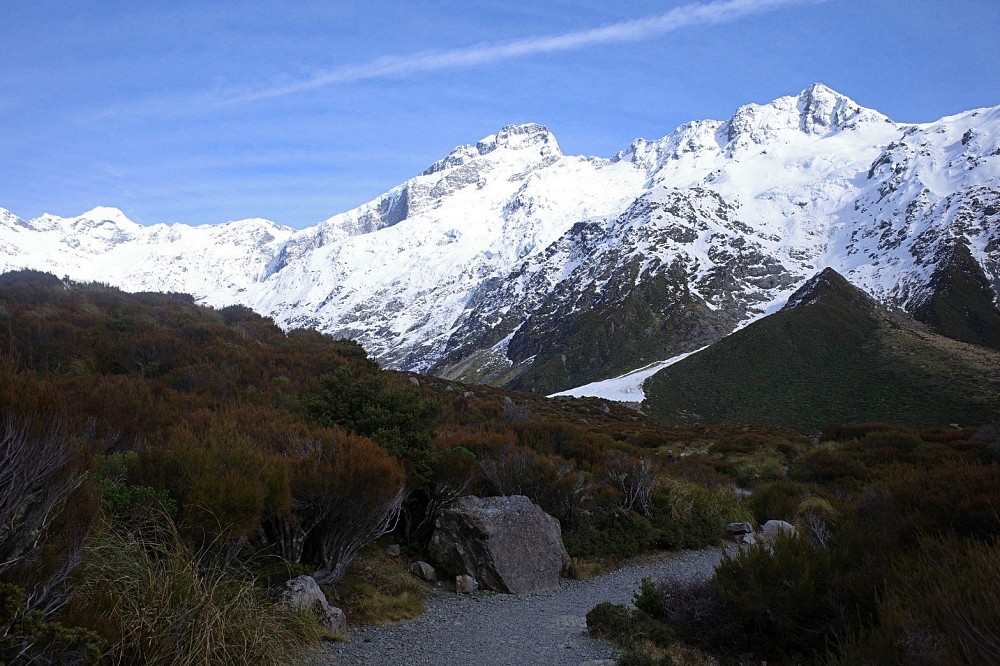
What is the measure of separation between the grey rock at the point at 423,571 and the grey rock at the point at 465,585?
0.37m

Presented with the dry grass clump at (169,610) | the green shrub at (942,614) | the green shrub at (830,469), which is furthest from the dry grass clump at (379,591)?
the green shrub at (830,469)

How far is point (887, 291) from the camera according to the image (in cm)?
14700

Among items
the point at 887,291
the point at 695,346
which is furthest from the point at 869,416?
the point at 887,291

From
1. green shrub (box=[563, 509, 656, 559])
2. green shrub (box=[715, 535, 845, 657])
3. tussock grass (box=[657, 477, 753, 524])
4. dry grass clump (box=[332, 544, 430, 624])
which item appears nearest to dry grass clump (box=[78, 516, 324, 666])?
dry grass clump (box=[332, 544, 430, 624])

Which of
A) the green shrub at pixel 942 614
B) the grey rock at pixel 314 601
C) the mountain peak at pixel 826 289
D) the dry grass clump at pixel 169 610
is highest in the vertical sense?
the mountain peak at pixel 826 289

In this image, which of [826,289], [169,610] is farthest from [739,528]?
[826,289]

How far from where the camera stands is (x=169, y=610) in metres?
→ 4.26

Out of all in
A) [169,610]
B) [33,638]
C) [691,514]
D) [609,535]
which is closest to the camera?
[33,638]

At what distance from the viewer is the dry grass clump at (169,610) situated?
154 inches

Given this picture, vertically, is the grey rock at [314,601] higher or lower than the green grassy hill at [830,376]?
higher

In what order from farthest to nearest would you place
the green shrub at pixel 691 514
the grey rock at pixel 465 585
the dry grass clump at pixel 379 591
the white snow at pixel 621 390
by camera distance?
the white snow at pixel 621 390, the green shrub at pixel 691 514, the grey rock at pixel 465 585, the dry grass clump at pixel 379 591

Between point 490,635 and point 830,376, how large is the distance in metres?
74.5

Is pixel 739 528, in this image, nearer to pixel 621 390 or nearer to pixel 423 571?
pixel 423 571

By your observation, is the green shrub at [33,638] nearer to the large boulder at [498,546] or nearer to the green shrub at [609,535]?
the large boulder at [498,546]
